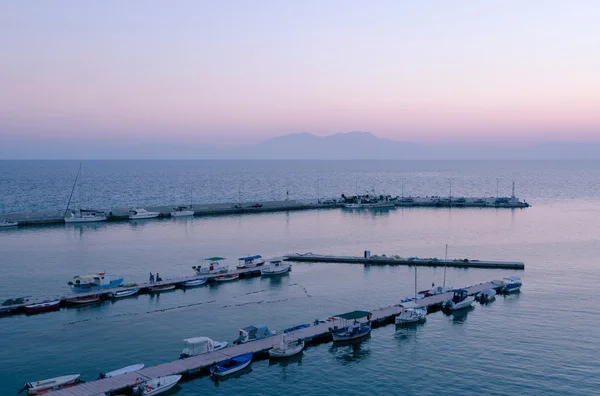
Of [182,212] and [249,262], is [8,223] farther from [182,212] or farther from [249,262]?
[249,262]

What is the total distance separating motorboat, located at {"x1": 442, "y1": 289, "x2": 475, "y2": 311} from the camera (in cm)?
4606

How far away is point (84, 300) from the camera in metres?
48.1

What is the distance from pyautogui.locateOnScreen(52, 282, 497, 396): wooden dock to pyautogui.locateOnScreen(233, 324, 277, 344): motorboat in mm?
385

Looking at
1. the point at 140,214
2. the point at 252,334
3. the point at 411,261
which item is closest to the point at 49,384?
the point at 252,334

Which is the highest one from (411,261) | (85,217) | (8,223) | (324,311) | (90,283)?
(85,217)

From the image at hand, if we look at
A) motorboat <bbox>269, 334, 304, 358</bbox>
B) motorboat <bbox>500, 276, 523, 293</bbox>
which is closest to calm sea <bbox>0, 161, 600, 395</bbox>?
motorboat <bbox>269, 334, 304, 358</bbox>

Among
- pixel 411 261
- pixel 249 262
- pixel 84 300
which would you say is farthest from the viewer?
pixel 411 261

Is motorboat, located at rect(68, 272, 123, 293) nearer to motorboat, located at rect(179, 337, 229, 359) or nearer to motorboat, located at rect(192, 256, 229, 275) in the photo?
motorboat, located at rect(192, 256, 229, 275)

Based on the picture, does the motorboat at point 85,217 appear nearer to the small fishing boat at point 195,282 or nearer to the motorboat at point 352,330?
the small fishing boat at point 195,282

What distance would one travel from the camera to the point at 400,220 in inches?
4168

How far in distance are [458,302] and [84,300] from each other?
35.8 metres

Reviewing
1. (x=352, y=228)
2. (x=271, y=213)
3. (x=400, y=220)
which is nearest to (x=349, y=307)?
(x=352, y=228)

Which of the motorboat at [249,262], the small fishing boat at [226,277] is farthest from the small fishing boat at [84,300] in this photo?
the motorboat at [249,262]

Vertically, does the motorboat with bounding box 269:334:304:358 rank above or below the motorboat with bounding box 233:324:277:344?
below
